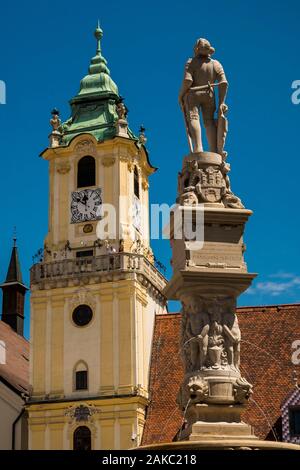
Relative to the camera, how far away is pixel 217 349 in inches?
517

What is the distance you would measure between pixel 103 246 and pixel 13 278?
19547 millimetres

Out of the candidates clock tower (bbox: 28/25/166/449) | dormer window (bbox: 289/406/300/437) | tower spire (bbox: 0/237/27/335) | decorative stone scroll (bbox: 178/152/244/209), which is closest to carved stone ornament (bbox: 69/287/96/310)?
clock tower (bbox: 28/25/166/449)

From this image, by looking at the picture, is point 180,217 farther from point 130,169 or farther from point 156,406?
point 130,169

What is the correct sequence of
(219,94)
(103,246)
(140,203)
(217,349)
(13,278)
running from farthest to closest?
(13,278) → (140,203) → (103,246) → (219,94) → (217,349)

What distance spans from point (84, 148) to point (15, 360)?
12.8 m

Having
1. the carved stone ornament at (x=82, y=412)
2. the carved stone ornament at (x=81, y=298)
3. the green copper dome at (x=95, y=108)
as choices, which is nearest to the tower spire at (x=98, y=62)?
the green copper dome at (x=95, y=108)

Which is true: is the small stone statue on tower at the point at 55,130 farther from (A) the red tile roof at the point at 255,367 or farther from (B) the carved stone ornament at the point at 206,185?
(B) the carved stone ornament at the point at 206,185

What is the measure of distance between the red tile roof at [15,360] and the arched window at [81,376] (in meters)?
3.31

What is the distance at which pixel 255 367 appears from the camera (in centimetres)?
4006

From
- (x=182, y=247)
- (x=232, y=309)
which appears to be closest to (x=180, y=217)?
(x=182, y=247)

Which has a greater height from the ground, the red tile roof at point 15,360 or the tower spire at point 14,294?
the tower spire at point 14,294

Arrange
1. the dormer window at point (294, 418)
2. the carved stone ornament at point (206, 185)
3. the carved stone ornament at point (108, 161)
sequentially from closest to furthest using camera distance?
the carved stone ornament at point (206, 185) → the dormer window at point (294, 418) → the carved stone ornament at point (108, 161)

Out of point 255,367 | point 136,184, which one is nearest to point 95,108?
point 136,184

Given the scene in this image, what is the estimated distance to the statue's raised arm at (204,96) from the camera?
47.8ft
